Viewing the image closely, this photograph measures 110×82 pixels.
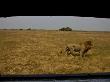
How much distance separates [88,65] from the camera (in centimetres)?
1381
